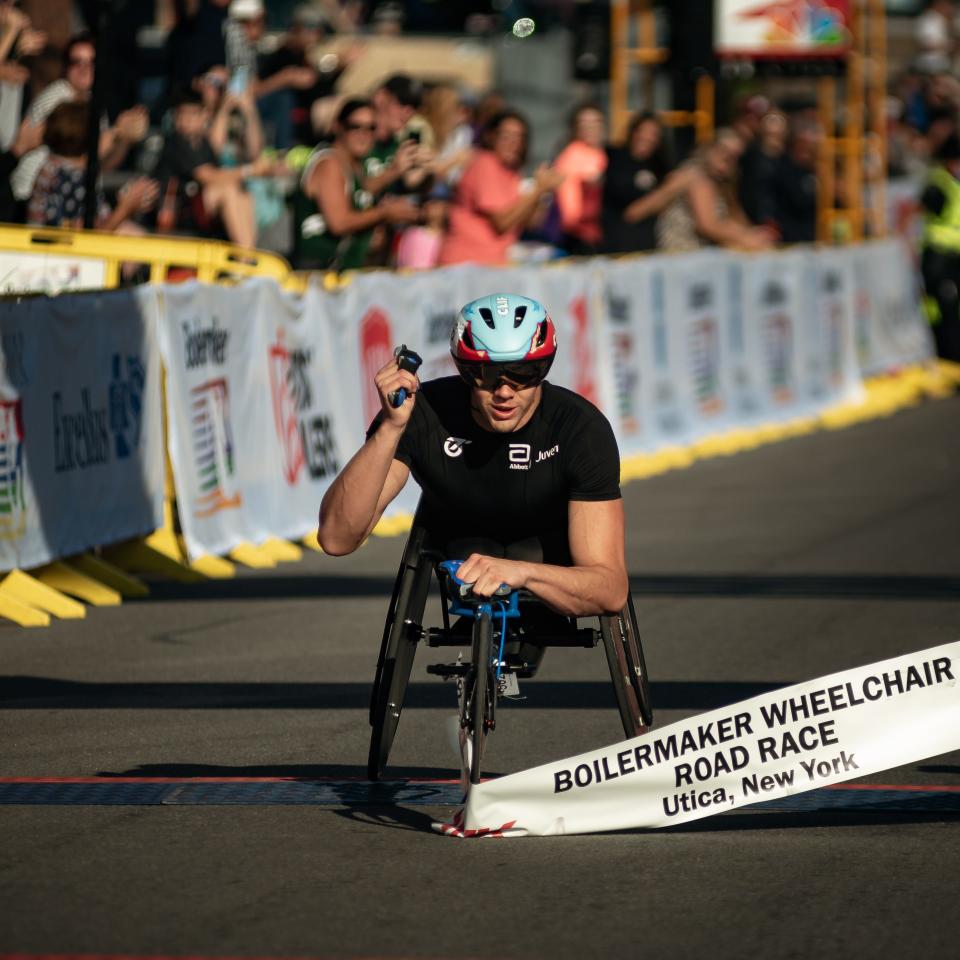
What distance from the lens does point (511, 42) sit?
90.0ft

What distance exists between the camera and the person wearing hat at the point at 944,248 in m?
25.1

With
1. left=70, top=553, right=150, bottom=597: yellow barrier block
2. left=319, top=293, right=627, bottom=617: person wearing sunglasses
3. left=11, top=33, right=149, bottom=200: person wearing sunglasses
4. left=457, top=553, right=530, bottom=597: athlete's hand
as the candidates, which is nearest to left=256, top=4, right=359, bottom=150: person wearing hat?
left=11, top=33, right=149, bottom=200: person wearing sunglasses

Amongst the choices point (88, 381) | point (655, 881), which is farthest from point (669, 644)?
point (655, 881)

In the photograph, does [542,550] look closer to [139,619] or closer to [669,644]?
[669,644]

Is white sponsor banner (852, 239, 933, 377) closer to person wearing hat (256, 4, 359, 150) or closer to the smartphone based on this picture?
person wearing hat (256, 4, 359, 150)

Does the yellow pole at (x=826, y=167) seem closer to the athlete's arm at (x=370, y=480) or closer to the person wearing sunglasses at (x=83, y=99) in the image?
the person wearing sunglasses at (x=83, y=99)

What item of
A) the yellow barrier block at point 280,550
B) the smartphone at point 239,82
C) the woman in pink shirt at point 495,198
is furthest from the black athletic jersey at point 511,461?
the smartphone at point 239,82

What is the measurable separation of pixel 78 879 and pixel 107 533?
5.84 metres

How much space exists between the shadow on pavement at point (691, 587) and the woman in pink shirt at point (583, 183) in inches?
289

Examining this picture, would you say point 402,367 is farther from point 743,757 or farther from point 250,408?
point 250,408

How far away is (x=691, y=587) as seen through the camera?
39.4ft

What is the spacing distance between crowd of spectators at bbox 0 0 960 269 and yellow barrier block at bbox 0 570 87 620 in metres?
3.69

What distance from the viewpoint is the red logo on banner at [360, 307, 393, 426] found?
14.5 meters

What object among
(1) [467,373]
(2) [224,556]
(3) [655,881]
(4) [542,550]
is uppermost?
(1) [467,373]
